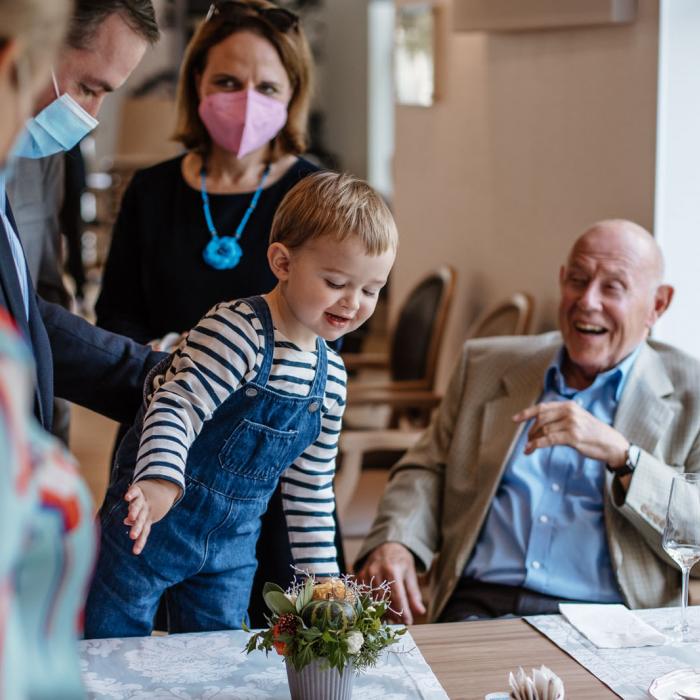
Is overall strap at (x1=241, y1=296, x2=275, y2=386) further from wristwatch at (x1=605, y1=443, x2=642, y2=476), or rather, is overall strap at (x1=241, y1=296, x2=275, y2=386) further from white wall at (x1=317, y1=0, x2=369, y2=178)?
white wall at (x1=317, y1=0, x2=369, y2=178)

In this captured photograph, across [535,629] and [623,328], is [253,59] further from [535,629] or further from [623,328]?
[535,629]

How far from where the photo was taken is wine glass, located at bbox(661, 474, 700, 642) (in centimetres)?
158

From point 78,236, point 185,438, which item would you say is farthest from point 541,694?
point 78,236

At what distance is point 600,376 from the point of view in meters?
2.43

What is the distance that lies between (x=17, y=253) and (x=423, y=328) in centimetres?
282

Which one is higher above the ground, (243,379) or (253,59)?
(253,59)

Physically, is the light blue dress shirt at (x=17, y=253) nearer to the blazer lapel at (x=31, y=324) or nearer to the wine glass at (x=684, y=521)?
the blazer lapel at (x=31, y=324)

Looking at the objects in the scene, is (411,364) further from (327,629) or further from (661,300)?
(327,629)

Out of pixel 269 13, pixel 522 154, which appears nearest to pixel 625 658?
pixel 269 13

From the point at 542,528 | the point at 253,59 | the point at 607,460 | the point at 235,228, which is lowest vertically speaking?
the point at 542,528

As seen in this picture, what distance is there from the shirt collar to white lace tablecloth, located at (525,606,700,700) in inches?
30.4

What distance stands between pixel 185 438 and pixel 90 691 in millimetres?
344

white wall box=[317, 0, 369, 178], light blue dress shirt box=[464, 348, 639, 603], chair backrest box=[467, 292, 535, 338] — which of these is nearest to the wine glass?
light blue dress shirt box=[464, 348, 639, 603]

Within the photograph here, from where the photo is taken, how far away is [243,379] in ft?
5.15
